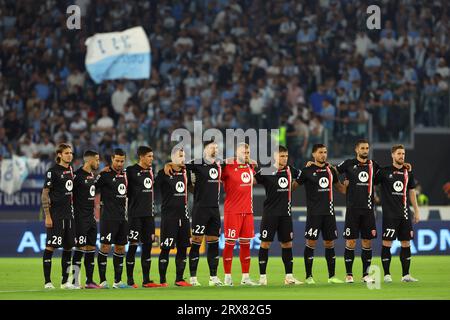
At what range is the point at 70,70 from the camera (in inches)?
1457

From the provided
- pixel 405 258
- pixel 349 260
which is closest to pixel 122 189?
pixel 349 260

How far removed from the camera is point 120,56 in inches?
1357

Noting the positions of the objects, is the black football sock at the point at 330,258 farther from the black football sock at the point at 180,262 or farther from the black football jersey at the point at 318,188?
the black football sock at the point at 180,262

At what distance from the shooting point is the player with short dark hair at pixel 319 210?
2073 centimetres

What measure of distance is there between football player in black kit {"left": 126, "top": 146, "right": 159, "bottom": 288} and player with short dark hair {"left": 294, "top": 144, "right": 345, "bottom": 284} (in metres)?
2.56

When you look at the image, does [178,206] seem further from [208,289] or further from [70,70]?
[70,70]

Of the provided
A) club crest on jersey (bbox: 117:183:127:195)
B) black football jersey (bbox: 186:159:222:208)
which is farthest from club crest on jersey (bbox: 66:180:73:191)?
black football jersey (bbox: 186:159:222:208)

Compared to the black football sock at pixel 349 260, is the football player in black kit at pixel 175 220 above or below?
above

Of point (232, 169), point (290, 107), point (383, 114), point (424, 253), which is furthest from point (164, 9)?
point (232, 169)

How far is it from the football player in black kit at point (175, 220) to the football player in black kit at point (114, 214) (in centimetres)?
62

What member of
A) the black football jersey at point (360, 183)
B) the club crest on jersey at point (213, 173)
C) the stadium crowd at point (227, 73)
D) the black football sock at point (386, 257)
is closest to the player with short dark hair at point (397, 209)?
the black football sock at point (386, 257)

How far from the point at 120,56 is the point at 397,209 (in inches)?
595

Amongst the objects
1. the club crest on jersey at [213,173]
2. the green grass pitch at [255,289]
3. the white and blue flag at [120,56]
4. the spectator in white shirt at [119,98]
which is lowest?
the green grass pitch at [255,289]

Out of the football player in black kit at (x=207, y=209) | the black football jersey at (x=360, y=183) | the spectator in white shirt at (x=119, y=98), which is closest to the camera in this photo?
the football player in black kit at (x=207, y=209)
